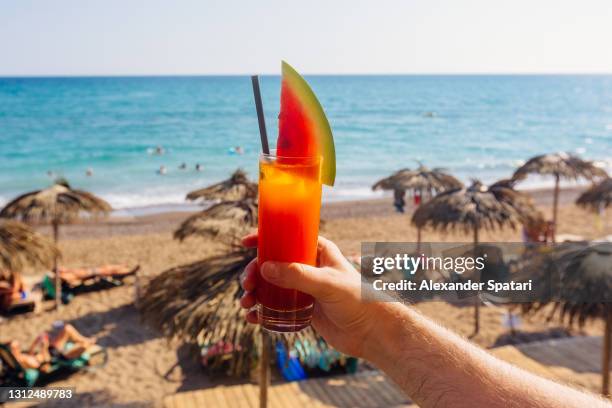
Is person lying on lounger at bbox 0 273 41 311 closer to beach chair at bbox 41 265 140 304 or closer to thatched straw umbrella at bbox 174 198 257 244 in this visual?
beach chair at bbox 41 265 140 304

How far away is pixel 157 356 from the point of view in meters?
7.51

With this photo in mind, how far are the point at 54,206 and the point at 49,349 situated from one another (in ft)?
8.25

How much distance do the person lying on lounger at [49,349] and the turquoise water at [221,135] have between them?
41.2ft

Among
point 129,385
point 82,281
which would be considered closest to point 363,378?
point 129,385

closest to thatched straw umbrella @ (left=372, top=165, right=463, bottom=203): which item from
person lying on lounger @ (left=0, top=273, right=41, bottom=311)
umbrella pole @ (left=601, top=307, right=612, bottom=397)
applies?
umbrella pole @ (left=601, top=307, right=612, bottom=397)

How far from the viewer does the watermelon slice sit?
1635mm

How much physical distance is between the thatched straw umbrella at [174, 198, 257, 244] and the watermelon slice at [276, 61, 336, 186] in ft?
9.78

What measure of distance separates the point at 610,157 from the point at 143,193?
27894 millimetres

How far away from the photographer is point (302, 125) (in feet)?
5.63

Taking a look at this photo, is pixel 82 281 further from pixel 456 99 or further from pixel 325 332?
pixel 456 99

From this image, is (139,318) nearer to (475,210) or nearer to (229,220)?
(229,220)

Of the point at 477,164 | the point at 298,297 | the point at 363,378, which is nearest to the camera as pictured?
the point at 298,297

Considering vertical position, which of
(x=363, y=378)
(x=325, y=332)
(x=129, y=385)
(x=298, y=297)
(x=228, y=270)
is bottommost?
(x=129, y=385)

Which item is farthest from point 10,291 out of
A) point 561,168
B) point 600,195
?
point 561,168
